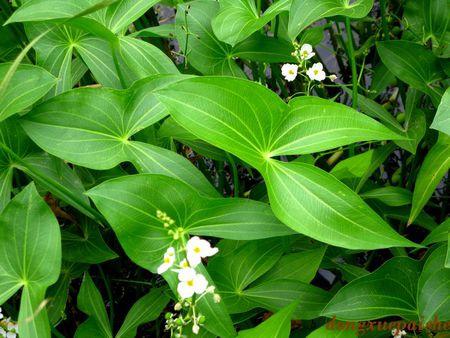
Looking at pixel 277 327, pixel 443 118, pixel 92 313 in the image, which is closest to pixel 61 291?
pixel 92 313

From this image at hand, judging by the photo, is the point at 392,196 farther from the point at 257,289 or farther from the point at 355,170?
the point at 257,289

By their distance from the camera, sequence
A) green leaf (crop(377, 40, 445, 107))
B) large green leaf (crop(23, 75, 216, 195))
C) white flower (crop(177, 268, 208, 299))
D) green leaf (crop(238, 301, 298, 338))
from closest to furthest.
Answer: white flower (crop(177, 268, 208, 299))
green leaf (crop(238, 301, 298, 338))
large green leaf (crop(23, 75, 216, 195))
green leaf (crop(377, 40, 445, 107))

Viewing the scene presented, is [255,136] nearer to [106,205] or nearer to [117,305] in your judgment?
[106,205]

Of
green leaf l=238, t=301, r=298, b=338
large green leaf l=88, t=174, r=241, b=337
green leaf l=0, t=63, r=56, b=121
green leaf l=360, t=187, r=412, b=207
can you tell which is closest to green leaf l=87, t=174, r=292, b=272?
large green leaf l=88, t=174, r=241, b=337

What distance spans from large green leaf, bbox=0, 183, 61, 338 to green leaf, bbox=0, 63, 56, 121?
12 centimetres

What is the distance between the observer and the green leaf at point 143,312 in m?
1.15

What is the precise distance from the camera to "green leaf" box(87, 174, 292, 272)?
2.86ft

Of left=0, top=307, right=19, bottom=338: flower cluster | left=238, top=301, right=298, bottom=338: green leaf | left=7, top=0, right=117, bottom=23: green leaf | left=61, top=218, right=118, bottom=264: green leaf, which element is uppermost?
left=7, top=0, right=117, bottom=23: green leaf

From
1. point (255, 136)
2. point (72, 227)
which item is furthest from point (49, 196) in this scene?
point (255, 136)

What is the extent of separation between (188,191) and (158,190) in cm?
4

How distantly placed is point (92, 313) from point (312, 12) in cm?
61

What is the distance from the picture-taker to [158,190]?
2.92 feet

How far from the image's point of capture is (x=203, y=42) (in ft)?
3.89

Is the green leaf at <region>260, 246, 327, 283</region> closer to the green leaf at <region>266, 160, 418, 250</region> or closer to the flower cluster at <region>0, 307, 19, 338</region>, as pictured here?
the green leaf at <region>266, 160, 418, 250</region>
